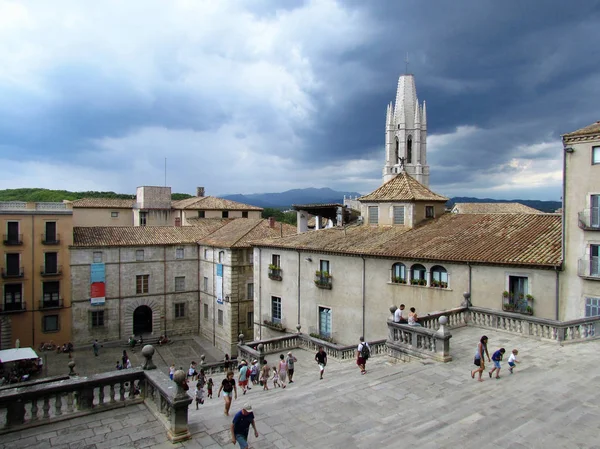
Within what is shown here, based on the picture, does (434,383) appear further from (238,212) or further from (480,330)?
(238,212)

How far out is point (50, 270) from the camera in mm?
45594

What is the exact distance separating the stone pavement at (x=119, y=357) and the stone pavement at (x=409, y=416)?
29.1 meters

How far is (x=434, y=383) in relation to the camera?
1451cm

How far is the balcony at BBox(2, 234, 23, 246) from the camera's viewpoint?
43844mm

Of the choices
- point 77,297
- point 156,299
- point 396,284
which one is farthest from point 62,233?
point 396,284

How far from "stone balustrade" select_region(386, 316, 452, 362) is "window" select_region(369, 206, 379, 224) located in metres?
19.2

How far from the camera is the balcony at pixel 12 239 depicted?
43844mm

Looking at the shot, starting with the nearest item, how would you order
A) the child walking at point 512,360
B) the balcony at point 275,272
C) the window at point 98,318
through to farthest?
the child walking at point 512,360, the balcony at point 275,272, the window at point 98,318

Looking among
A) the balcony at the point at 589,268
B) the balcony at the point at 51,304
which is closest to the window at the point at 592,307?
the balcony at the point at 589,268

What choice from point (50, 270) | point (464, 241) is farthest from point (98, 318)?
point (464, 241)

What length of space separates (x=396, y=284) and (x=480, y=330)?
850 centimetres

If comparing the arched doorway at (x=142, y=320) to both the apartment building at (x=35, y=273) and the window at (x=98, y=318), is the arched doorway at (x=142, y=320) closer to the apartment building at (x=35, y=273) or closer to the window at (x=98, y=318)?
the window at (x=98, y=318)

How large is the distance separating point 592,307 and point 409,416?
49.1 feet

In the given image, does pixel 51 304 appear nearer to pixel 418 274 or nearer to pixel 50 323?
pixel 50 323
